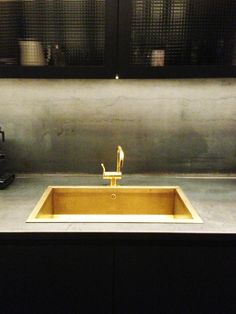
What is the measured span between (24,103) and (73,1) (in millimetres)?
686

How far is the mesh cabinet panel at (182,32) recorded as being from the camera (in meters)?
1.64

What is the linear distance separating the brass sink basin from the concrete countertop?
0.07m

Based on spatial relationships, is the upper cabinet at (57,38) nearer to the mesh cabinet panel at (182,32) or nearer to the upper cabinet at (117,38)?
the upper cabinet at (117,38)

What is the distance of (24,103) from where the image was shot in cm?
208

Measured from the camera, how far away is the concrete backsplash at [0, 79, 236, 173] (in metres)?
2.06

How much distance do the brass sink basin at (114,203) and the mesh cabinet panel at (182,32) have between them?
0.73m

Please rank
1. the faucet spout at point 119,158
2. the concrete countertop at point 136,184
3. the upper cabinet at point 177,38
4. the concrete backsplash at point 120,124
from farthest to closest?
the concrete backsplash at point 120,124, the faucet spout at point 119,158, the upper cabinet at point 177,38, the concrete countertop at point 136,184

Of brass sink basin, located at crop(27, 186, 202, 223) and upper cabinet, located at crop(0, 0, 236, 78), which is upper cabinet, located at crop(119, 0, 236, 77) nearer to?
upper cabinet, located at crop(0, 0, 236, 78)

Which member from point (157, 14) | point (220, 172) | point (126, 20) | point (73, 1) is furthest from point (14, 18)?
point (220, 172)

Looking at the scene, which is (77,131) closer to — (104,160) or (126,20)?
(104,160)
